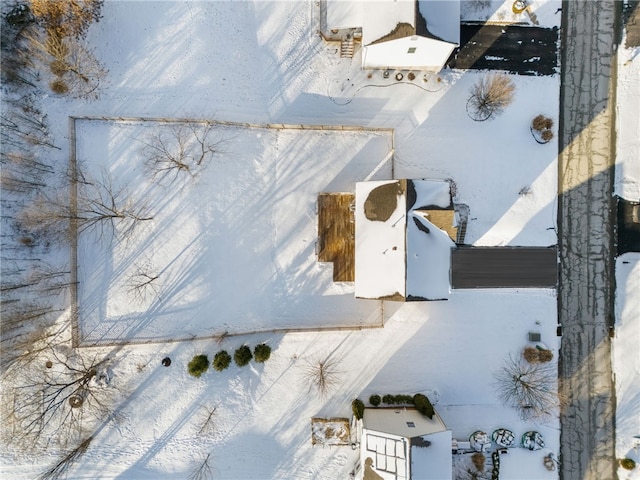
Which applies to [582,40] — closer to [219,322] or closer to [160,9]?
[160,9]

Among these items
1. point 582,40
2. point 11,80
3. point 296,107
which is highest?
point 582,40

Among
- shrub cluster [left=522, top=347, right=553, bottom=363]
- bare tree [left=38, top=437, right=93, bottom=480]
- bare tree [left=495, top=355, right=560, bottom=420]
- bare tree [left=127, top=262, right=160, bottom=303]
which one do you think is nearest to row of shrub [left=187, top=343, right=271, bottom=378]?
bare tree [left=127, top=262, right=160, bottom=303]

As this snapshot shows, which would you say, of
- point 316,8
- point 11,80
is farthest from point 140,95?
point 316,8

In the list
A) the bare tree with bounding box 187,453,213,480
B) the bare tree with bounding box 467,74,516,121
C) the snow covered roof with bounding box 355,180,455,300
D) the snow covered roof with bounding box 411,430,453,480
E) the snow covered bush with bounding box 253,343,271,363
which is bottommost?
the bare tree with bounding box 187,453,213,480

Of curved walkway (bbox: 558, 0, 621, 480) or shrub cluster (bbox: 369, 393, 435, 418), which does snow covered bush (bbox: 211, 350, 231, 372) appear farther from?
curved walkway (bbox: 558, 0, 621, 480)

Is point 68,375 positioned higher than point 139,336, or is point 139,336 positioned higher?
point 139,336

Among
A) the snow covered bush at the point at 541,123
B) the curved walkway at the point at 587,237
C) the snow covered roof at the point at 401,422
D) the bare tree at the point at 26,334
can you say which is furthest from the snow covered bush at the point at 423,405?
the bare tree at the point at 26,334

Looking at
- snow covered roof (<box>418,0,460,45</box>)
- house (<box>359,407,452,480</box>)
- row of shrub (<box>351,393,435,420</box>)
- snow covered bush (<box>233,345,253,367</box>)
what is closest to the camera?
house (<box>359,407,452,480</box>)
